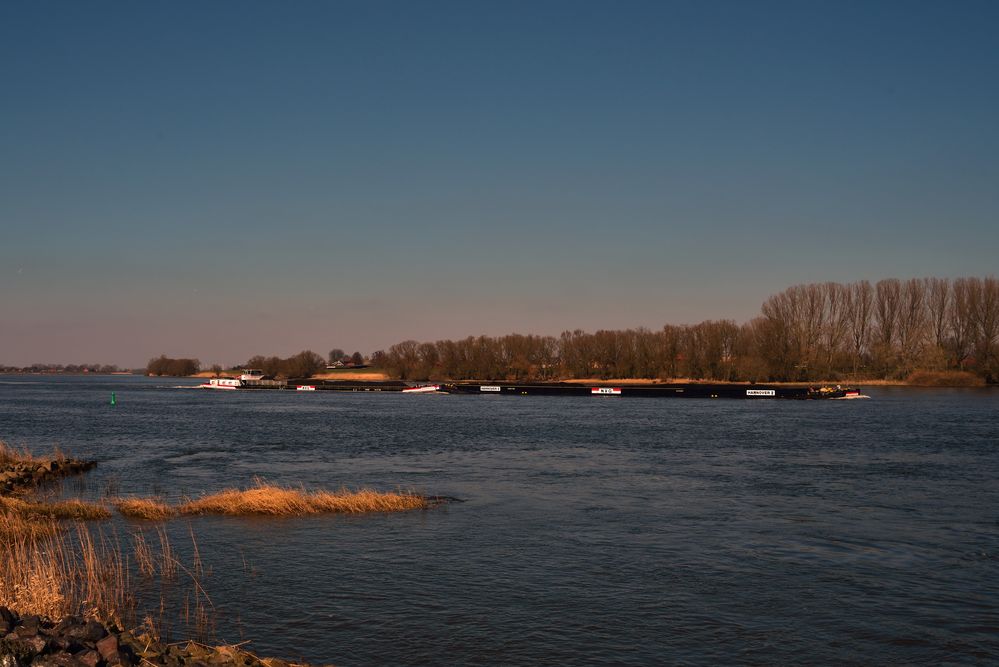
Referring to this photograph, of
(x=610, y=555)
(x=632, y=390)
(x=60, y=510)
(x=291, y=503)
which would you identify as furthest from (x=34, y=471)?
(x=632, y=390)

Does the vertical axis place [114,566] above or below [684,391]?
below

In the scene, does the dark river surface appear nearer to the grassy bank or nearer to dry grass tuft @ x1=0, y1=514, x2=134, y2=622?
the grassy bank

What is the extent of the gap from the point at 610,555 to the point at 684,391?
125 meters

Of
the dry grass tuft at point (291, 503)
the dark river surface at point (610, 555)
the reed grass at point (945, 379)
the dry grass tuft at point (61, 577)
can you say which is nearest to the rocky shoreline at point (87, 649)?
the dry grass tuft at point (61, 577)

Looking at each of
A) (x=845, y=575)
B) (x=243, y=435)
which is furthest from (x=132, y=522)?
(x=243, y=435)

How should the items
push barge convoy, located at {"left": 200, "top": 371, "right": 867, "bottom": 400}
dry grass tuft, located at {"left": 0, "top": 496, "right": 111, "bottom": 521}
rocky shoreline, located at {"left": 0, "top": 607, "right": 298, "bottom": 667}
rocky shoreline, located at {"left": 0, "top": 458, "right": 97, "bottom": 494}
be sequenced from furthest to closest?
push barge convoy, located at {"left": 200, "top": 371, "right": 867, "bottom": 400} → rocky shoreline, located at {"left": 0, "top": 458, "right": 97, "bottom": 494} → dry grass tuft, located at {"left": 0, "top": 496, "right": 111, "bottom": 521} → rocky shoreline, located at {"left": 0, "top": 607, "right": 298, "bottom": 667}

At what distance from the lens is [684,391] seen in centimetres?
14238

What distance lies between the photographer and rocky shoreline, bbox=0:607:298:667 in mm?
10734

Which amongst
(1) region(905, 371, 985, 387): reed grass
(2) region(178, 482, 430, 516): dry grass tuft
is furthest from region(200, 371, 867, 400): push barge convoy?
(2) region(178, 482, 430, 516): dry grass tuft

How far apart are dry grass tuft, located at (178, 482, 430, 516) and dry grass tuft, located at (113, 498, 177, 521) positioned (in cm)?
62

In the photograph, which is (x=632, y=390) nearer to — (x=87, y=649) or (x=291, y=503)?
(x=291, y=503)

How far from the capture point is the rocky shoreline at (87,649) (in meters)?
10.7

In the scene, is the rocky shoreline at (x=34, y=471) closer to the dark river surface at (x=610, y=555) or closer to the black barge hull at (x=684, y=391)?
the dark river surface at (x=610, y=555)

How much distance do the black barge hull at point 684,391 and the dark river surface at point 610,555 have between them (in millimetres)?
77195
